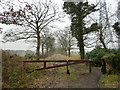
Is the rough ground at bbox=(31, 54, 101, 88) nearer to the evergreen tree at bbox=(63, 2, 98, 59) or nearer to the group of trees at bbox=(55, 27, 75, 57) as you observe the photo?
the evergreen tree at bbox=(63, 2, 98, 59)

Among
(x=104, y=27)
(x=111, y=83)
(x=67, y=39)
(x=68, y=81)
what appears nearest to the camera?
(x=111, y=83)

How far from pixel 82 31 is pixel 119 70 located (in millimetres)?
7292

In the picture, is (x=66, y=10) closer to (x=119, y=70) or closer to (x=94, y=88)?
(x=119, y=70)

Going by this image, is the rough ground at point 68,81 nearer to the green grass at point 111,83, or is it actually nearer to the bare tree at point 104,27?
the green grass at point 111,83

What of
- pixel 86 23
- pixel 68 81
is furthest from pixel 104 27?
pixel 68 81

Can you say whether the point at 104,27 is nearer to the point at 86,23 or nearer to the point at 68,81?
the point at 86,23

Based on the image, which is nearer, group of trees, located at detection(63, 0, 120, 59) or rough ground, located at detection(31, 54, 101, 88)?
rough ground, located at detection(31, 54, 101, 88)

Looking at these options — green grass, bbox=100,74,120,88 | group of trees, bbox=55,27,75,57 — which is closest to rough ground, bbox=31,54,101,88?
green grass, bbox=100,74,120,88

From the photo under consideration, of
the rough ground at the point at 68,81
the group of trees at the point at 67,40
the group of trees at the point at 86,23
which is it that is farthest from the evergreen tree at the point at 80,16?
the rough ground at the point at 68,81

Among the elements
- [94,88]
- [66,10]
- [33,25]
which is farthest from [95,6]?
[94,88]

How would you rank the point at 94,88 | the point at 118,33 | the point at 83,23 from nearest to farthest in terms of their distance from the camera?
the point at 94,88, the point at 118,33, the point at 83,23

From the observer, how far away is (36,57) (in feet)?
29.6

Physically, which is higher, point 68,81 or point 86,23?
point 86,23

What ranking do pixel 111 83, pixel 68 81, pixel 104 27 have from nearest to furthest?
pixel 111 83 → pixel 68 81 → pixel 104 27
